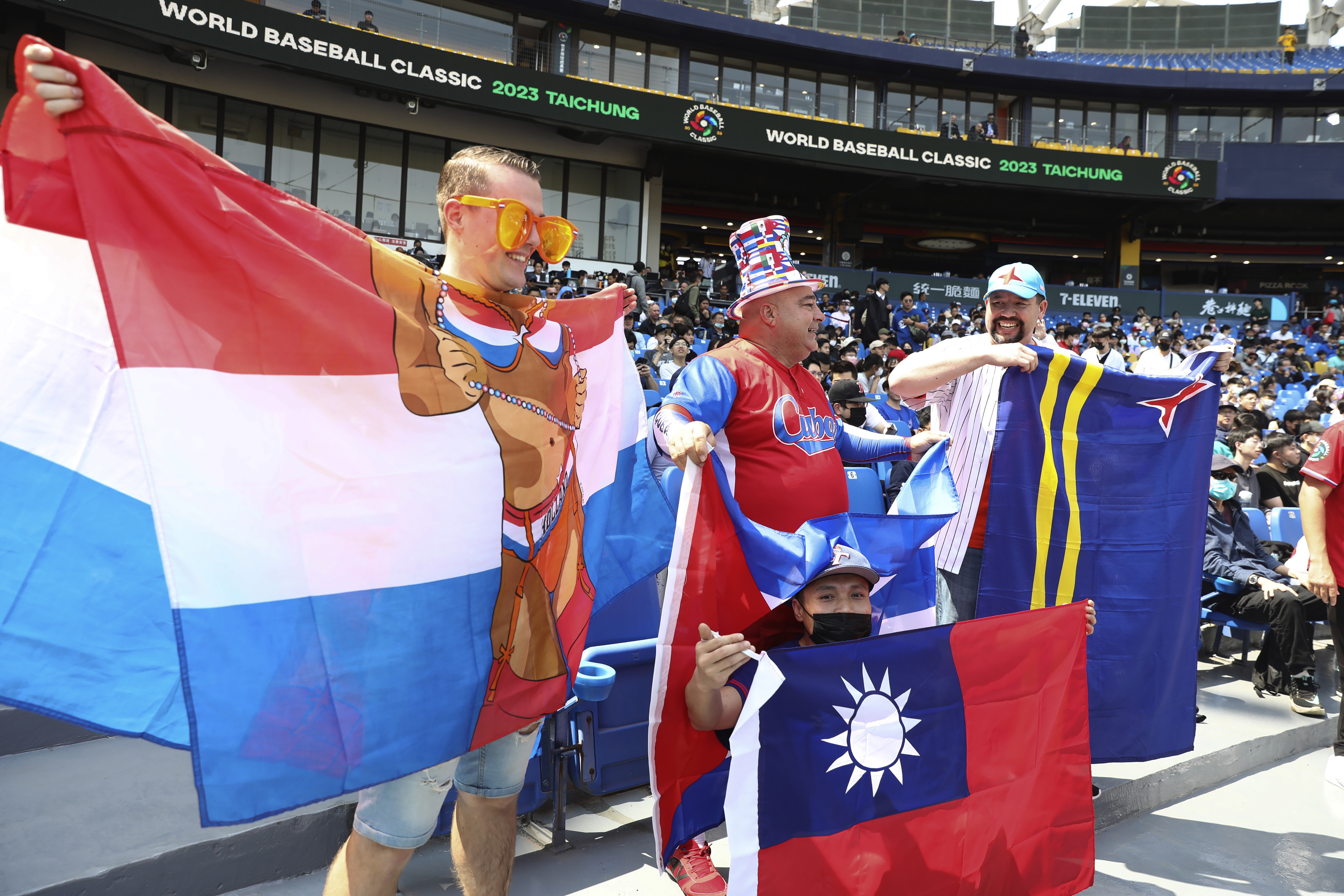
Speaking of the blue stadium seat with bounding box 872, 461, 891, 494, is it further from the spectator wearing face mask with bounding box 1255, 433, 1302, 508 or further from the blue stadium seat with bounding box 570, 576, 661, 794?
the blue stadium seat with bounding box 570, 576, 661, 794

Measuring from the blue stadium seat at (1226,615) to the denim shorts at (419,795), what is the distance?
4503mm

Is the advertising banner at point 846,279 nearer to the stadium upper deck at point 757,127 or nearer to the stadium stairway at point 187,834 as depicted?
the stadium upper deck at point 757,127

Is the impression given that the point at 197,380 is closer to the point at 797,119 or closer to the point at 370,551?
the point at 370,551

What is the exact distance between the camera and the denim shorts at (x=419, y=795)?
1799 mm

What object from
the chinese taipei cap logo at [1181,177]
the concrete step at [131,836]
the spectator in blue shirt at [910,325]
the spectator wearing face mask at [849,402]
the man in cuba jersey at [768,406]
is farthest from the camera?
the chinese taipei cap logo at [1181,177]

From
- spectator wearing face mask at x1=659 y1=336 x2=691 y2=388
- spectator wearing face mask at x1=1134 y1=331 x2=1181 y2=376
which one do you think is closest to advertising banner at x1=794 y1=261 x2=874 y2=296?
spectator wearing face mask at x1=1134 y1=331 x2=1181 y2=376

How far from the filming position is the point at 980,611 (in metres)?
2.99

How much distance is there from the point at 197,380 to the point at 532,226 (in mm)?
767

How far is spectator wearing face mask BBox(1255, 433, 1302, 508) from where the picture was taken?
7258mm

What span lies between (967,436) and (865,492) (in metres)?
2.53

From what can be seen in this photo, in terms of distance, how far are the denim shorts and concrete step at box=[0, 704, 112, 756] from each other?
1871mm

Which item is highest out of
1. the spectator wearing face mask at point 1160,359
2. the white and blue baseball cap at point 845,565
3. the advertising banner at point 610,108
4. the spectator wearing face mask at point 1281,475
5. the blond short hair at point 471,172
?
the advertising banner at point 610,108

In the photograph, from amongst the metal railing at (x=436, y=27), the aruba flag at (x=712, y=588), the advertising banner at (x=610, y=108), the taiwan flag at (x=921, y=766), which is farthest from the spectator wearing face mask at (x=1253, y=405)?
the metal railing at (x=436, y=27)

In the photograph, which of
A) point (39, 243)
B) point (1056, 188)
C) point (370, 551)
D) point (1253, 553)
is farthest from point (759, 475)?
point (1056, 188)
